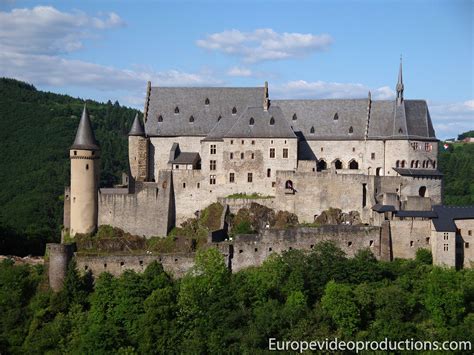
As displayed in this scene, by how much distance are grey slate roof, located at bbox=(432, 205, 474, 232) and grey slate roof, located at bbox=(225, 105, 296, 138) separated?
12379 millimetres

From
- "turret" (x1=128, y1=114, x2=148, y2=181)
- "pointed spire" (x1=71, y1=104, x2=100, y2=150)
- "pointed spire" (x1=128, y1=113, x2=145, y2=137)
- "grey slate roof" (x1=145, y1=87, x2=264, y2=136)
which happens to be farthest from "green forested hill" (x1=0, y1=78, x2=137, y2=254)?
"grey slate roof" (x1=145, y1=87, x2=264, y2=136)

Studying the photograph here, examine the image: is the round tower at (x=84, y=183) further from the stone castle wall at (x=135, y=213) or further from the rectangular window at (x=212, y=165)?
the rectangular window at (x=212, y=165)

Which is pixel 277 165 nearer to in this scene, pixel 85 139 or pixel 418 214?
pixel 418 214

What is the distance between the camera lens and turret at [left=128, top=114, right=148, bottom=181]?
61.1m

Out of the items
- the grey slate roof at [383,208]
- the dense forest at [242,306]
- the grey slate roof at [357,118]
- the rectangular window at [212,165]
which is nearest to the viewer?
the dense forest at [242,306]

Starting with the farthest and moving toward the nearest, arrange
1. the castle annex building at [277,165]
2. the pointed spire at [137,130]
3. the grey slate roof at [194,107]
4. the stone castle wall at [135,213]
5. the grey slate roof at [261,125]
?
1. the grey slate roof at [194,107]
2. the pointed spire at [137,130]
3. the grey slate roof at [261,125]
4. the stone castle wall at [135,213]
5. the castle annex building at [277,165]

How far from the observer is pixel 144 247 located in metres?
56.1

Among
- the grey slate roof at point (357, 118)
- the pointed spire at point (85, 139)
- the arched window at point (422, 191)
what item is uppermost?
the grey slate roof at point (357, 118)

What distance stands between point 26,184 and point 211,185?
167 feet

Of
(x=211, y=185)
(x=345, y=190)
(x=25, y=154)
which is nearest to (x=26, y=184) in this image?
(x=25, y=154)

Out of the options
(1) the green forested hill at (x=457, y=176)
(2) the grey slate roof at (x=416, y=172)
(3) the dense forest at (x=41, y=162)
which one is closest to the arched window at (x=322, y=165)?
(2) the grey slate roof at (x=416, y=172)

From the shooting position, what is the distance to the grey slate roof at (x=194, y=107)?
6244 cm

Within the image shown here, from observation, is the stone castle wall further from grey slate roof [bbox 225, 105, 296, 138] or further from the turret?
grey slate roof [bbox 225, 105, 296, 138]

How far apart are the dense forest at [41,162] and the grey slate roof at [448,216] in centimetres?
3337
